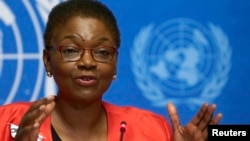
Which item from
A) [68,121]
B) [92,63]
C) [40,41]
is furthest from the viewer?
[40,41]

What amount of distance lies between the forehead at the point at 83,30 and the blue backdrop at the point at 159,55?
2.56ft

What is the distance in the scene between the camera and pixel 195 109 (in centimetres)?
239

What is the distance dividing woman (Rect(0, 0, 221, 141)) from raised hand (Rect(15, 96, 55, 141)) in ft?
0.38

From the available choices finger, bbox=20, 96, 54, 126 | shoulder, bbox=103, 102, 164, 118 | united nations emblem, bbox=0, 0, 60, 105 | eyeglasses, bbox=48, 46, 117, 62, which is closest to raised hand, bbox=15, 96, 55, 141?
finger, bbox=20, 96, 54, 126

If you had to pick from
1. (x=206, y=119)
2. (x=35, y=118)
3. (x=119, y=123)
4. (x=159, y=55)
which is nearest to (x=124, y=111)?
(x=119, y=123)

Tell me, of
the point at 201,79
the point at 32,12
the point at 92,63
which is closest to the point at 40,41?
the point at 32,12

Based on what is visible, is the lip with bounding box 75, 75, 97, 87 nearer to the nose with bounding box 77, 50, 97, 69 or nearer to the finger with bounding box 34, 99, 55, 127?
the nose with bounding box 77, 50, 97, 69

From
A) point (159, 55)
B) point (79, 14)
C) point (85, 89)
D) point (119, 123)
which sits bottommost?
point (119, 123)

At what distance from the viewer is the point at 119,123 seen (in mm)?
1690

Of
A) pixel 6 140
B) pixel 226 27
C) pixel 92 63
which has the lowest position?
pixel 6 140

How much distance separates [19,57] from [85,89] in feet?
2.83

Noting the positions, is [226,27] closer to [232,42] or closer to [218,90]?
[232,42]

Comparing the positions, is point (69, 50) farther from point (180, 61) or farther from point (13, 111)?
point (180, 61)

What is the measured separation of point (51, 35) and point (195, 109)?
0.98m
